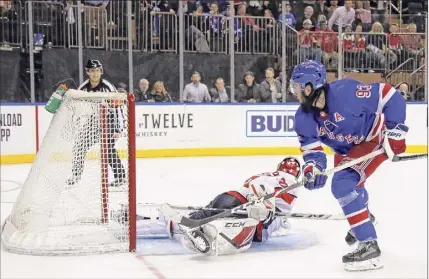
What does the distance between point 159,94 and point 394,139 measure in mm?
5758

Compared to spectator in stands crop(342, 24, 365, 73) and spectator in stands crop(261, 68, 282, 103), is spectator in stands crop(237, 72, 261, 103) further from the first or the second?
spectator in stands crop(342, 24, 365, 73)

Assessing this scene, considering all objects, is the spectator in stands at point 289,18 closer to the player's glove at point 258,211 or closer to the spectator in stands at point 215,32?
the spectator in stands at point 215,32

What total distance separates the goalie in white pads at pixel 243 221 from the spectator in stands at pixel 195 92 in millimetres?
5046

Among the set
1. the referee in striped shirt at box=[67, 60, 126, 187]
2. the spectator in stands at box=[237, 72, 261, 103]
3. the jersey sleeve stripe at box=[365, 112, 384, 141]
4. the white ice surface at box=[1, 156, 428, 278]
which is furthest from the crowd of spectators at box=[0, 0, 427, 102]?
the jersey sleeve stripe at box=[365, 112, 384, 141]

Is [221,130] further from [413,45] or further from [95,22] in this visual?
[413,45]

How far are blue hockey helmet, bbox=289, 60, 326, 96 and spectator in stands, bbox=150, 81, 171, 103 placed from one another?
552 centimetres

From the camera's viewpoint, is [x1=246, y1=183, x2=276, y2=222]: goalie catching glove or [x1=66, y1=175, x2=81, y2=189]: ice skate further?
[x1=66, y1=175, x2=81, y2=189]: ice skate

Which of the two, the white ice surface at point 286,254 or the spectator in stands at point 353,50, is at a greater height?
the spectator in stands at point 353,50

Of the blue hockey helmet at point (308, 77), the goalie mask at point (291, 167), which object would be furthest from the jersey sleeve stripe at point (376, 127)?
the goalie mask at point (291, 167)

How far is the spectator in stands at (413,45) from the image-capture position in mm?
9484

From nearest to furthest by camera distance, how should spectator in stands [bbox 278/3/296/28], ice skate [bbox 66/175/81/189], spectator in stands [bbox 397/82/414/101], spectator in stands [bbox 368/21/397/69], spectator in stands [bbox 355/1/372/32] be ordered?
1. ice skate [bbox 66/175/81/189]
2. spectator in stands [bbox 397/82/414/101]
3. spectator in stands [bbox 368/21/397/69]
4. spectator in stands [bbox 278/3/296/28]
5. spectator in stands [bbox 355/1/372/32]

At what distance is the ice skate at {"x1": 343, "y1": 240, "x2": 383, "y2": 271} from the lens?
125 inches

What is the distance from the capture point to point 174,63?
8.90m

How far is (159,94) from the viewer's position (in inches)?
343
